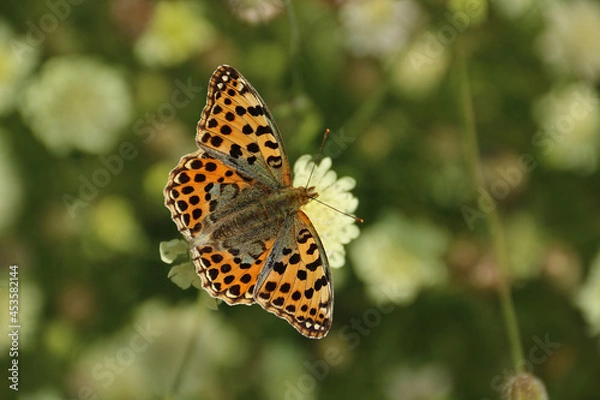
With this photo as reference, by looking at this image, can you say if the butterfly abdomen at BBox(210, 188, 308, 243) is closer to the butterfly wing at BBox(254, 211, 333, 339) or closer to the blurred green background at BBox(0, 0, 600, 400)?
the butterfly wing at BBox(254, 211, 333, 339)

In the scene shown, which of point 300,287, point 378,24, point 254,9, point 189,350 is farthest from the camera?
point 378,24

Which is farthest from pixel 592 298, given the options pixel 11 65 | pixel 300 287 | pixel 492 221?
pixel 11 65

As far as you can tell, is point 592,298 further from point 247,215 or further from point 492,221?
point 247,215

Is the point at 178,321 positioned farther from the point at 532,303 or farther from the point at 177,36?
the point at 532,303

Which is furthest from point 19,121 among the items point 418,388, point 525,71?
point 525,71

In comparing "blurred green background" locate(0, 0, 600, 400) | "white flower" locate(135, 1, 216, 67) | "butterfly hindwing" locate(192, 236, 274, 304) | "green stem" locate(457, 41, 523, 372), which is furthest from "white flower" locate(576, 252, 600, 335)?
"white flower" locate(135, 1, 216, 67)

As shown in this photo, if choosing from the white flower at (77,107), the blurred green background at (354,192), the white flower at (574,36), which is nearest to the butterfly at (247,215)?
the blurred green background at (354,192)
